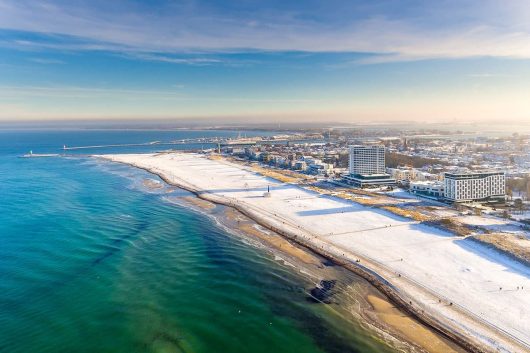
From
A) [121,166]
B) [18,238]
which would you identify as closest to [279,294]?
[18,238]

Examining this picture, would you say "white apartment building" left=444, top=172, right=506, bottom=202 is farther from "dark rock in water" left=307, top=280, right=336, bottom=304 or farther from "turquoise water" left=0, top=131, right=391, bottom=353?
"dark rock in water" left=307, top=280, right=336, bottom=304

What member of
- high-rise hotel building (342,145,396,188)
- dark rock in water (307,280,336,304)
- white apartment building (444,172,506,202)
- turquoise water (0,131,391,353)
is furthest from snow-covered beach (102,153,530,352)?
high-rise hotel building (342,145,396,188)

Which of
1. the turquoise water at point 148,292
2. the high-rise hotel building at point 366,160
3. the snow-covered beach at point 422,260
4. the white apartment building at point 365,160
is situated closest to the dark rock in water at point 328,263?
the snow-covered beach at point 422,260

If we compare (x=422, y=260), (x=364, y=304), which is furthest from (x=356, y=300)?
(x=422, y=260)

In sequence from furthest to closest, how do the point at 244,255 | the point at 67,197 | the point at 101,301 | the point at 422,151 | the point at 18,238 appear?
the point at 422,151 < the point at 67,197 < the point at 18,238 < the point at 244,255 < the point at 101,301

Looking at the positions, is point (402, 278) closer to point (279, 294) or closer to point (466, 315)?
point (466, 315)

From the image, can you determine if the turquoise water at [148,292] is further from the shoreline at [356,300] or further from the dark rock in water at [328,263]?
the dark rock in water at [328,263]
